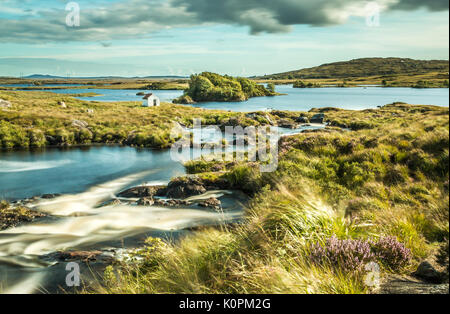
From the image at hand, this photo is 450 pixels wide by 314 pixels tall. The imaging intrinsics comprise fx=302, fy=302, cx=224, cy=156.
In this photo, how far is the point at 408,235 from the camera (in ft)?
20.0

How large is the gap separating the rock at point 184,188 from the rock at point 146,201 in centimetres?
134

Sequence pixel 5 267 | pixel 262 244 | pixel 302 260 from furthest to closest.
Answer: pixel 5 267 < pixel 262 244 < pixel 302 260

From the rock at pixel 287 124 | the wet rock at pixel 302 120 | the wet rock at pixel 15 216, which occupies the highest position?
the wet rock at pixel 302 120

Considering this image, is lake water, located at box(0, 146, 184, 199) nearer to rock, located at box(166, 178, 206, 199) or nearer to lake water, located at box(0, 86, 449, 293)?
lake water, located at box(0, 86, 449, 293)

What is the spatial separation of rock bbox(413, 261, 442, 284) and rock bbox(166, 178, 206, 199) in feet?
46.4

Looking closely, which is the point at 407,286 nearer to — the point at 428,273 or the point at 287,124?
the point at 428,273

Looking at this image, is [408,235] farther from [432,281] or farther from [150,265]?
[150,265]

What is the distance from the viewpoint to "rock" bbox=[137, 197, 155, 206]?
662 inches

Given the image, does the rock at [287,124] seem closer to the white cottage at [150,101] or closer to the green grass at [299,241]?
the white cottage at [150,101]

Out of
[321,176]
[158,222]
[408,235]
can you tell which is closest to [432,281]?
[408,235]

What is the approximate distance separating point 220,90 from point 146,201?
299ft

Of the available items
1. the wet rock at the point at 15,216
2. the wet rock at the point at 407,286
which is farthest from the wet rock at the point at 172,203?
the wet rock at the point at 407,286

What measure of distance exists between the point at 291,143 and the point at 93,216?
1273 cm

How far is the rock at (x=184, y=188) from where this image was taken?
1812cm
